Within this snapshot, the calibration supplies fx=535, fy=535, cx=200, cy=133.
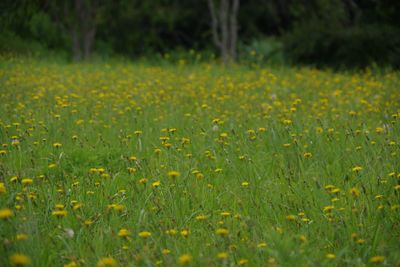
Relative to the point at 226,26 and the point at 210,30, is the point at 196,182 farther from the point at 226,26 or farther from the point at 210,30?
the point at 210,30

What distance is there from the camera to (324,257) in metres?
2.69

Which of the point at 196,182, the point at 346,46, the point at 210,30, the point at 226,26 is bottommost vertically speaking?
the point at 196,182

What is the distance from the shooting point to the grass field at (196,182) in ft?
9.08

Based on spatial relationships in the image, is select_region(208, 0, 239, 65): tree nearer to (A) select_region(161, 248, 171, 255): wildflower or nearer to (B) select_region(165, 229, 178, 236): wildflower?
(B) select_region(165, 229, 178, 236): wildflower

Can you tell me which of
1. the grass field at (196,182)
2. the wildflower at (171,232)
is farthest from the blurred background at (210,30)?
the wildflower at (171,232)

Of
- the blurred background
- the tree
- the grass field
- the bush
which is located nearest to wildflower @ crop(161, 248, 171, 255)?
the grass field

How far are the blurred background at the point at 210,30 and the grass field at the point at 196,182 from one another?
4769 mm

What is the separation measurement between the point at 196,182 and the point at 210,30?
15.6 m

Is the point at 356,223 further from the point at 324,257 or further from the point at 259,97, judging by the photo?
the point at 259,97

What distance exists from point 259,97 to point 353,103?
1278 mm

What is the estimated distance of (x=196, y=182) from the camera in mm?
3795

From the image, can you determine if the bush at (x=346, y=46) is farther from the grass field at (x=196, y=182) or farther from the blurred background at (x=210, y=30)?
the grass field at (x=196, y=182)

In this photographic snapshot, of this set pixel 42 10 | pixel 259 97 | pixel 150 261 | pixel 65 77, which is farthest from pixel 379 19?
pixel 150 261

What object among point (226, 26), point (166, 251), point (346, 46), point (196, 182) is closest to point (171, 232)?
point (166, 251)
